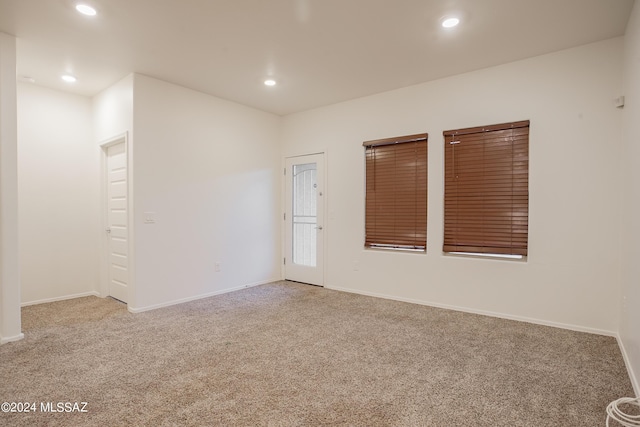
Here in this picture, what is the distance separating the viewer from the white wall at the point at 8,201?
304cm

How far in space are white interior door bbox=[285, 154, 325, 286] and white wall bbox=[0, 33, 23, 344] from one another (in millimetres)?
3479

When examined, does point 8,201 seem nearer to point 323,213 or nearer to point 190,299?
point 190,299

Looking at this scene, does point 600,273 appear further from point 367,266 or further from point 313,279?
point 313,279

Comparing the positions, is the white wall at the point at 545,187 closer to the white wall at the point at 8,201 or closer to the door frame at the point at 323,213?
the door frame at the point at 323,213

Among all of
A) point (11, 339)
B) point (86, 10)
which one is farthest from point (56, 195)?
point (86, 10)

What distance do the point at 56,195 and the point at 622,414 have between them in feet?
20.0

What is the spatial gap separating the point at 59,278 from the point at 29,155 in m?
1.67

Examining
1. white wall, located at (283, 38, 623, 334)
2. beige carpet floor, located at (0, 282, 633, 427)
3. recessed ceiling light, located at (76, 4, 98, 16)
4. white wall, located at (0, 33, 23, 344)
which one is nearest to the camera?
beige carpet floor, located at (0, 282, 633, 427)

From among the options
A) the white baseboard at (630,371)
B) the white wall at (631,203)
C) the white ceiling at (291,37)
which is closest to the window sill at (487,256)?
the white wall at (631,203)

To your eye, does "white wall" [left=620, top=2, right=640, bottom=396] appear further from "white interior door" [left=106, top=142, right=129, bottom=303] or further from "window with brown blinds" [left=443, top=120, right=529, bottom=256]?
"white interior door" [left=106, top=142, right=129, bottom=303]

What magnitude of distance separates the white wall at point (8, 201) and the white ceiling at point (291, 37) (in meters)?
0.39

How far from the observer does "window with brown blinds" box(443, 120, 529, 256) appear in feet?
12.0

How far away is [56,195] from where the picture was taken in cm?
457

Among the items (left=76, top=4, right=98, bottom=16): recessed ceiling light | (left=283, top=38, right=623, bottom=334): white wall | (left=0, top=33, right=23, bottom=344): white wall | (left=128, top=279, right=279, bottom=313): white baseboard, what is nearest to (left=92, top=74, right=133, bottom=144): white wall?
(left=0, top=33, right=23, bottom=344): white wall
